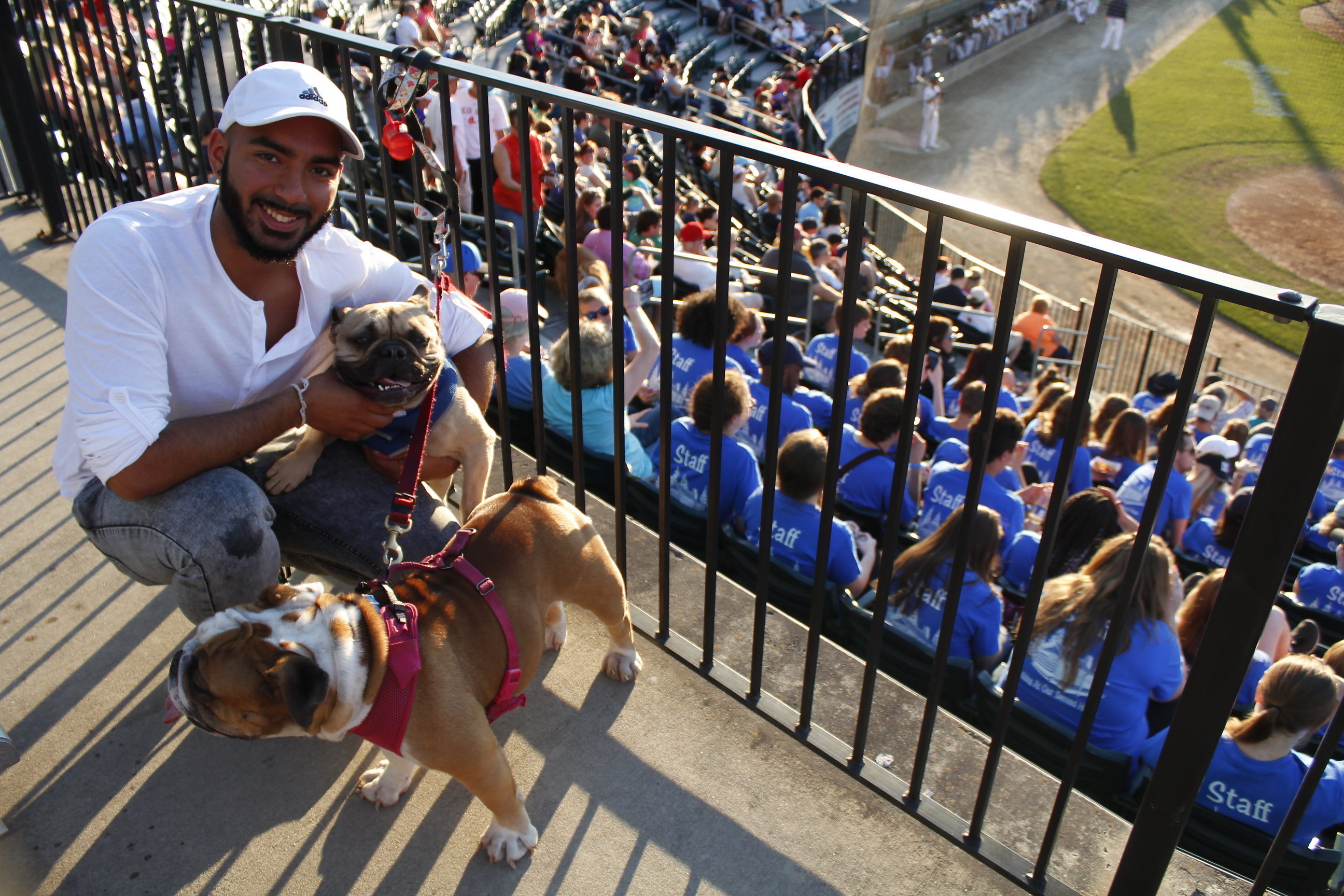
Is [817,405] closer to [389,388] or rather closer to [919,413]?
[919,413]

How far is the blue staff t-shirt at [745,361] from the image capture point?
6.39m

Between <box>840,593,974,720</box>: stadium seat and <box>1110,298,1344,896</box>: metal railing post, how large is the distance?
4.66 ft

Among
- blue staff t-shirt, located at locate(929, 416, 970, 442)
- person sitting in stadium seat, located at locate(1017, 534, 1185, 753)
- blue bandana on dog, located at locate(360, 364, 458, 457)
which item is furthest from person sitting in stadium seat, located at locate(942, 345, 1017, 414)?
blue bandana on dog, located at locate(360, 364, 458, 457)

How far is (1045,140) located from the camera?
35.8 m

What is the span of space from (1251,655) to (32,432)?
14.0 feet

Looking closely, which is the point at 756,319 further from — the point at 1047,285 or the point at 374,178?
the point at 1047,285

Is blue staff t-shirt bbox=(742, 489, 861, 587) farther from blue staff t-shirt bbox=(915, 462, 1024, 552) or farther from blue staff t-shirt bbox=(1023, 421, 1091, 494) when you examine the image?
blue staff t-shirt bbox=(1023, 421, 1091, 494)

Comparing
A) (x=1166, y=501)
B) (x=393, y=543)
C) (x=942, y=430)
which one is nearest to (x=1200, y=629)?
(x=1166, y=501)

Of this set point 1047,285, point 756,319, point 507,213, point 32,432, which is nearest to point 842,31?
point 1047,285

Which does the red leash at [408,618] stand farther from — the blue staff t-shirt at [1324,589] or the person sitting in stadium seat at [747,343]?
the blue staff t-shirt at [1324,589]

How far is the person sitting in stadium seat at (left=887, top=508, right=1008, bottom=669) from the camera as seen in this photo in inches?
149

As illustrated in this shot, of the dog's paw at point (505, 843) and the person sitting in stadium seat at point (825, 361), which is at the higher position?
the dog's paw at point (505, 843)

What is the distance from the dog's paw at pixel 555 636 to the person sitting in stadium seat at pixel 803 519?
4.42 feet

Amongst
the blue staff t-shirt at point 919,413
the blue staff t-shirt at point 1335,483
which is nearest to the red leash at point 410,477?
the blue staff t-shirt at point 919,413
